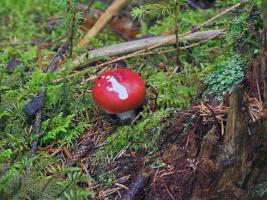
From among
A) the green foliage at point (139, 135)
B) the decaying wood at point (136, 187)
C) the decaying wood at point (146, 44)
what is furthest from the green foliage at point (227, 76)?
the decaying wood at point (146, 44)

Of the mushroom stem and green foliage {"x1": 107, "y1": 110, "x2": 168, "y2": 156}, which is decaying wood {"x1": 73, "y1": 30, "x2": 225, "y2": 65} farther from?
green foliage {"x1": 107, "y1": 110, "x2": 168, "y2": 156}

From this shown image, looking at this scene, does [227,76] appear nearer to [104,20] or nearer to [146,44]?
[146,44]

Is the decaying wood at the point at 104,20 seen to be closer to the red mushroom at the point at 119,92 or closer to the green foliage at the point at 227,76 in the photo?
the red mushroom at the point at 119,92

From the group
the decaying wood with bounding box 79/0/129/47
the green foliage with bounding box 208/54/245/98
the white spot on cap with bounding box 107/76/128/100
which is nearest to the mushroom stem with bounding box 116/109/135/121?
the white spot on cap with bounding box 107/76/128/100

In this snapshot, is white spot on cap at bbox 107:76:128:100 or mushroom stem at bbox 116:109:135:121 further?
mushroom stem at bbox 116:109:135:121

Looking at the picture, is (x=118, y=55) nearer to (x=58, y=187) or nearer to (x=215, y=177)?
(x=58, y=187)

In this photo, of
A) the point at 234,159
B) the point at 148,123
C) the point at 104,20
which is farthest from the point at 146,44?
the point at 234,159

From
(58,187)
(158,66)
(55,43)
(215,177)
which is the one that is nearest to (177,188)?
(215,177)
